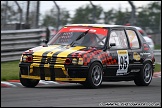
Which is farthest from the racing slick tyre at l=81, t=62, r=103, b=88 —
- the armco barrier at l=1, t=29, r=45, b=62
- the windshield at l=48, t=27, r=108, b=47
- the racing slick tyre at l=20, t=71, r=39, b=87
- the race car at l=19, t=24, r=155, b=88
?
the armco barrier at l=1, t=29, r=45, b=62

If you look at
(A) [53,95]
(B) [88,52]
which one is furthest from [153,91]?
(A) [53,95]

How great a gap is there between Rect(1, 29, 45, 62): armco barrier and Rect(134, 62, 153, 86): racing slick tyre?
5.84m

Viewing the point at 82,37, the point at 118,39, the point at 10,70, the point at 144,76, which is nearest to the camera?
the point at 82,37

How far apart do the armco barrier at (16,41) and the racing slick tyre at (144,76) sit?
19.2 feet

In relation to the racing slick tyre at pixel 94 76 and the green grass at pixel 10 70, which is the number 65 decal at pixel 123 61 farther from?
the green grass at pixel 10 70

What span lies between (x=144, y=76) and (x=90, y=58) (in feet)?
7.17

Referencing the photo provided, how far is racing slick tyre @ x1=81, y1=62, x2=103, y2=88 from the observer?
12.6 m

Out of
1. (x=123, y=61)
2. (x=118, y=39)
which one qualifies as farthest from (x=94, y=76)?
(x=118, y=39)

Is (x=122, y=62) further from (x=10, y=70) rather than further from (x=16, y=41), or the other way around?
(x=16, y=41)

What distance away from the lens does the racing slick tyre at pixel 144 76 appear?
564 inches

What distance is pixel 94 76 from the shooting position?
1285 cm

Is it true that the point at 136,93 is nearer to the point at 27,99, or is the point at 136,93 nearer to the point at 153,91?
the point at 153,91

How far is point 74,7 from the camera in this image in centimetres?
2359

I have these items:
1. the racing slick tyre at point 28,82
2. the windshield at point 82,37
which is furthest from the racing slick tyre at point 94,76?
the racing slick tyre at point 28,82
